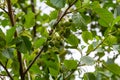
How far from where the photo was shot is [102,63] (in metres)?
1.22

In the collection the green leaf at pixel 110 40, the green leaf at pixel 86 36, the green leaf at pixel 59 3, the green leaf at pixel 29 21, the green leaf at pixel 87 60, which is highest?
the green leaf at pixel 29 21

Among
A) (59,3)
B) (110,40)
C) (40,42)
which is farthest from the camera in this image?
(40,42)

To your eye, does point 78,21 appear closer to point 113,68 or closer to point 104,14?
point 104,14

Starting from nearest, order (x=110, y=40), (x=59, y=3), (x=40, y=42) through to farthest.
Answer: (x=59, y=3) < (x=110, y=40) < (x=40, y=42)

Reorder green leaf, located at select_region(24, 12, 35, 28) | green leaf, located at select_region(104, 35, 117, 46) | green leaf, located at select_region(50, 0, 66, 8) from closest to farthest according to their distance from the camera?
green leaf, located at select_region(50, 0, 66, 8), green leaf, located at select_region(104, 35, 117, 46), green leaf, located at select_region(24, 12, 35, 28)

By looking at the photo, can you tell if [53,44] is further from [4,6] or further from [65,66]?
[4,6]

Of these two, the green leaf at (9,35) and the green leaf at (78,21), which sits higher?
the green leaf at (78,21)

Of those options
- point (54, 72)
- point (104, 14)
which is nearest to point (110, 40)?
point (104, 14)

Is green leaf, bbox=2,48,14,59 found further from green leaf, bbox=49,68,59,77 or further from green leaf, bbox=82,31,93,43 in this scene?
green leaf, bbox=82,31,93,43

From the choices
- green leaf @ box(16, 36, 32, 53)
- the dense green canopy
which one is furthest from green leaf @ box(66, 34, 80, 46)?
green leaf @ box(16, 36, 32, 53)

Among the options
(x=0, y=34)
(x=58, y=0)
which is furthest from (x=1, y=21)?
(x=58, y=0)

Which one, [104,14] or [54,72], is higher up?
[104,14]

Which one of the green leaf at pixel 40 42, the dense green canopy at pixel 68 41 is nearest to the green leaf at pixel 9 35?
the dense green canopy at pixel 68 41

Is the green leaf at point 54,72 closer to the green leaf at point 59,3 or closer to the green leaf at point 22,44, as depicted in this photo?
the green leaf at point 22,44
